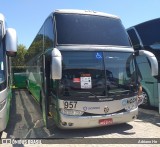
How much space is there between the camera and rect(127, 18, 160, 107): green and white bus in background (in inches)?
462

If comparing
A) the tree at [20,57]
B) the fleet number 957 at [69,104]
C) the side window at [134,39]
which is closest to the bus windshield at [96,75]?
the fleet number 957 at [69,104]

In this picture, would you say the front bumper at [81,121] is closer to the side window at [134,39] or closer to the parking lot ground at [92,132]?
the parking lot ground at [92,132]

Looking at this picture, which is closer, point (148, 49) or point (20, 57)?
point (148, 49)

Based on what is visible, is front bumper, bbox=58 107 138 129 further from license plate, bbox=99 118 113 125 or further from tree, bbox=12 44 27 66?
tree, bbox=12 44 27 66

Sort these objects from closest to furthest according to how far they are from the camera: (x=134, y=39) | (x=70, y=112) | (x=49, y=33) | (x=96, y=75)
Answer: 1. (x=70, y=112)
2. (x=96, y=75)
3. (x=49, y=33)
4. (x=134, y=39)

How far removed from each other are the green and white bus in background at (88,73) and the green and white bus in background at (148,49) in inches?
118

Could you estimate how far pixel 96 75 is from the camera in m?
8.34

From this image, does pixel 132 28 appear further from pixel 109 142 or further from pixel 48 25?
pixel 109 142

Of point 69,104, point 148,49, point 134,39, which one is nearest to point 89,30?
point 69,104

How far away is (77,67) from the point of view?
26.9 feet

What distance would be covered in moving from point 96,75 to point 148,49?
4.48 m

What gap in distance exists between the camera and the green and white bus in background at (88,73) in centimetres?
800

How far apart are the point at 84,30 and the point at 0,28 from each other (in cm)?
247

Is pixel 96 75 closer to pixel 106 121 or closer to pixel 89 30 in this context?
pixel 106 121
